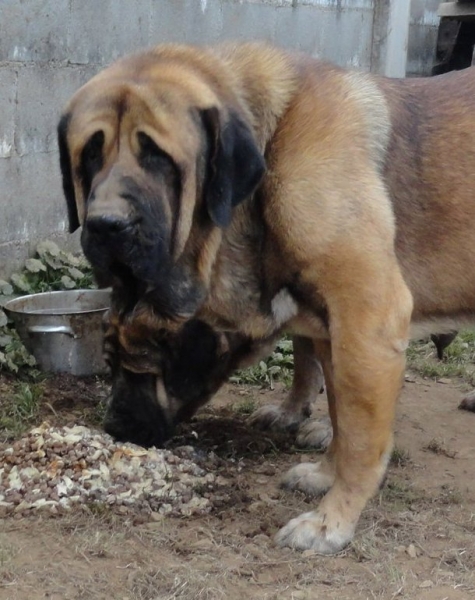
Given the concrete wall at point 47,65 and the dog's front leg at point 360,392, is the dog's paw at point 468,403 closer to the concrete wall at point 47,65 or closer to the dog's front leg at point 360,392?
the dog's front leg at point 360,392

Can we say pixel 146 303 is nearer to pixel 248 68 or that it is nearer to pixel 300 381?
pixel 248 68

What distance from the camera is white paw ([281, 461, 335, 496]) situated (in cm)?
388

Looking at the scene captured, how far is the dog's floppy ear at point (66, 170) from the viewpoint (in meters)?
3.24

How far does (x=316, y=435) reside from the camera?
14.7ft

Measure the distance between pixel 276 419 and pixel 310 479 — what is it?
0.78 metres

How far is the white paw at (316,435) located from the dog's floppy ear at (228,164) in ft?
5.37

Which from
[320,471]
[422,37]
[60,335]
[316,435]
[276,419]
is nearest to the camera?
[320,471]

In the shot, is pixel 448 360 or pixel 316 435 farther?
pixel 448 360

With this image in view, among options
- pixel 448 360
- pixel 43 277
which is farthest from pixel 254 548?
pixel 448 360

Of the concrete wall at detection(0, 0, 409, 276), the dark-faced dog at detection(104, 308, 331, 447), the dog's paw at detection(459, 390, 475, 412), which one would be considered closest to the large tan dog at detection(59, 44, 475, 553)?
the dark-faced dog at detection(104, 308, 331, 447)

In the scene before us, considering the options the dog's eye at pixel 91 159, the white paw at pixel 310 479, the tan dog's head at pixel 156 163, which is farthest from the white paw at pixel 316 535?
the dog's eye at pixel 91 159

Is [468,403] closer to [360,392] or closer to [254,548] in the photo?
[360,392]

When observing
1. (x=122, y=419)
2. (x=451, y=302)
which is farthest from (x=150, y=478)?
(x=451, y=302)

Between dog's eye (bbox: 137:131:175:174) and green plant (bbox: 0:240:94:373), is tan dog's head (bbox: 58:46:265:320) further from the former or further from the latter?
green plant (bbox: 0:240:94:373)
